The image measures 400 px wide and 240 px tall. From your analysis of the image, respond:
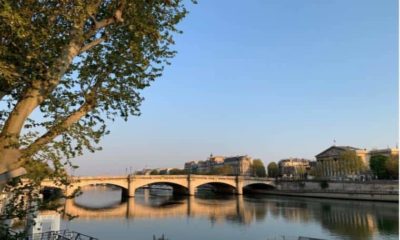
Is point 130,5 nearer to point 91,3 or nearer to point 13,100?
point 91,3

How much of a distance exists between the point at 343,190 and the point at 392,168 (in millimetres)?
12775

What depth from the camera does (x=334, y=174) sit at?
9275 centimetres

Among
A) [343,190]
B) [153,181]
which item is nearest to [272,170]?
[343,190]

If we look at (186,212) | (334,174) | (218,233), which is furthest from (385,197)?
(334,174)

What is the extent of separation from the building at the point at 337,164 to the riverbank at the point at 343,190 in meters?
10.7

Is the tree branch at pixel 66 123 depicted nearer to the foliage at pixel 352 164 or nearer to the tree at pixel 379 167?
the tree at pixel 379 167

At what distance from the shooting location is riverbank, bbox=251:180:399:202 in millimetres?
53081

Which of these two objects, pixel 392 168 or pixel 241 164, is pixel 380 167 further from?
pixel 241 164

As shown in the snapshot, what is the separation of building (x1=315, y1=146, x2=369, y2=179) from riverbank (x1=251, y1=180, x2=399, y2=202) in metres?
10.7

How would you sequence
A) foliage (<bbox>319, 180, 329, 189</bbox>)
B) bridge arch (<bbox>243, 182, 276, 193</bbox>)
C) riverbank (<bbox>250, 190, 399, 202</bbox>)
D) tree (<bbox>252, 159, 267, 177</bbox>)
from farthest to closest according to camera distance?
tree (<bbox>252, 159, 267, 177</bbox>), bridge arch (<bbox>243, 182, 276, 193</bbox>), foliage (<bbox>319, 180, 329, 189</bbox>), riverbank (<bbox>250, 190, 399, 202</bbox>)

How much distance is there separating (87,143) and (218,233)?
2315cm

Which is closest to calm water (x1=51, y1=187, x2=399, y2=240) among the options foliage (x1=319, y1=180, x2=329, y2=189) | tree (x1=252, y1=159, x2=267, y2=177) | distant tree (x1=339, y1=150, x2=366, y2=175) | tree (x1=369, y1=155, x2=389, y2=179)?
foliage (x1=319, y1=180, x2=329, y2=189)

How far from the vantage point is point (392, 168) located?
68.2 m

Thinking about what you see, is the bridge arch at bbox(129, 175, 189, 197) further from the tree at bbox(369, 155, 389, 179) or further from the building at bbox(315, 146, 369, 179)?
the tree at bbox(369, 155, 389, 179)
